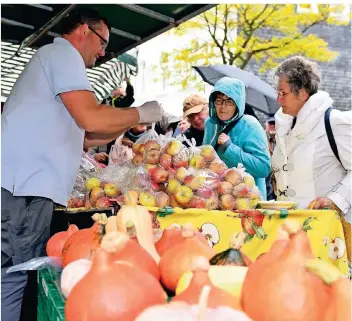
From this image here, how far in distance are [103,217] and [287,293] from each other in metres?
0.81

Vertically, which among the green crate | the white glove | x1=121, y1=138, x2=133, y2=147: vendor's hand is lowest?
the green crate

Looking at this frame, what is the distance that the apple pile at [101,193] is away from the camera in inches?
131

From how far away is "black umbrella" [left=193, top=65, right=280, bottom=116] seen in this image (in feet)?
30.2

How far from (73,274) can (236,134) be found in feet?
9.40

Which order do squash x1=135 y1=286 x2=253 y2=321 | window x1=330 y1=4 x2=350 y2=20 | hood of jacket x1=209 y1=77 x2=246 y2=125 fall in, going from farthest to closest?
window x1=330 y1=4 x2=350 y2=20, hood of jacket x1=209 y1=77 x2=246 y2=125, squash x1=135 y1=286 x2=253 y2=321

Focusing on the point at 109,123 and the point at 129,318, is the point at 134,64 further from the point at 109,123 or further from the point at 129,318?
the point at 129,318

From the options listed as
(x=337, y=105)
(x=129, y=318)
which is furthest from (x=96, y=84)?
(x=337, y=105)

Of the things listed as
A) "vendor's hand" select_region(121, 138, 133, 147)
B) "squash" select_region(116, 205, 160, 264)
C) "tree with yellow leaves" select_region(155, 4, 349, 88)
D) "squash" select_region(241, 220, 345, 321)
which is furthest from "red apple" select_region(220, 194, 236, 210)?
"tree with yellow leaves" select_region(155, 4, 349, 88)

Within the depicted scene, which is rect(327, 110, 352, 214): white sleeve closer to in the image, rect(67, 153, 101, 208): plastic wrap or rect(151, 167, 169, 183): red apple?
rect(151, 167, 169, 183): red apple

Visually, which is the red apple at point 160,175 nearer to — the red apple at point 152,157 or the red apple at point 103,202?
the red apple at point 152,157

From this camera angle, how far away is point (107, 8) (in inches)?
200

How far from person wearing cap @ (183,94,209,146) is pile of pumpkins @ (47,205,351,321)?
13.3ft

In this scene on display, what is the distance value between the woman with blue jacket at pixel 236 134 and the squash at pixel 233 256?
258 centimetres

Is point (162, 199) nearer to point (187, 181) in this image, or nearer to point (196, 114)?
point (187, 181)
